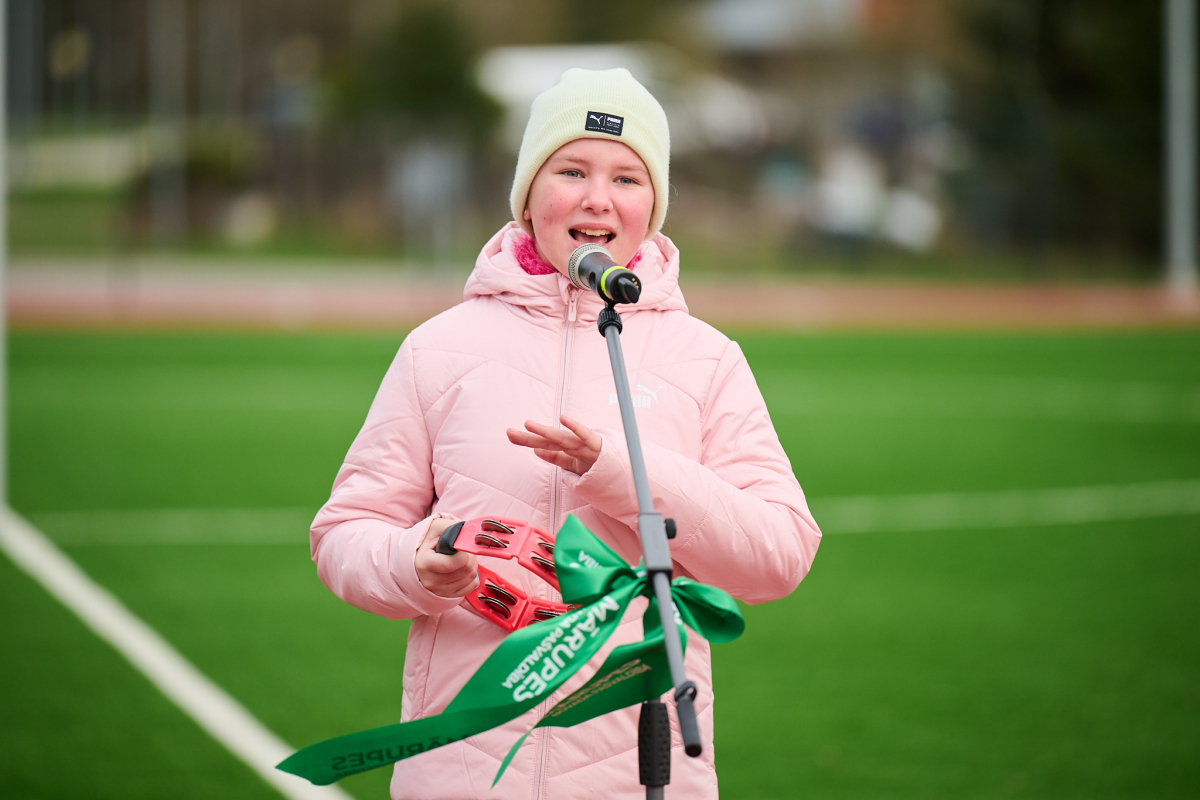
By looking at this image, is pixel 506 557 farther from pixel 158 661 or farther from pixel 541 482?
pixel 158 661

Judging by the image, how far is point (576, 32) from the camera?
50.5 meters

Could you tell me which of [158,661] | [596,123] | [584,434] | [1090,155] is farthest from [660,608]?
[1090,155]

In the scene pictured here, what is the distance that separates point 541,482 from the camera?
2.33 meters

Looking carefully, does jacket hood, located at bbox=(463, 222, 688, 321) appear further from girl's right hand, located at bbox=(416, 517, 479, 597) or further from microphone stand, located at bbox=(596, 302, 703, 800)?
girl's right hand, located at bbox=(416, 517, 479, 597)

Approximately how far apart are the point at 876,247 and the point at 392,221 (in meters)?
10.9

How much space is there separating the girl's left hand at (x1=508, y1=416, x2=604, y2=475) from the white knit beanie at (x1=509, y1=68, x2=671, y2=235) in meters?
0.49

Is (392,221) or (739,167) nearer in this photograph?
(392,221)

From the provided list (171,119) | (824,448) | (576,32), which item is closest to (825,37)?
(576,32)

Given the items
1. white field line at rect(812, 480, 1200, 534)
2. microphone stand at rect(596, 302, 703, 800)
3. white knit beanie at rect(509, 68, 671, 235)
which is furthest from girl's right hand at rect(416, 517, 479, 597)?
white field line at rect(812, 480, 1200, 534)

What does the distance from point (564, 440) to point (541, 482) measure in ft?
0.80

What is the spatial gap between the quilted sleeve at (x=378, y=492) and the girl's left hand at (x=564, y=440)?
11.2 inches

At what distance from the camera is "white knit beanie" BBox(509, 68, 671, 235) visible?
2342 millimetres

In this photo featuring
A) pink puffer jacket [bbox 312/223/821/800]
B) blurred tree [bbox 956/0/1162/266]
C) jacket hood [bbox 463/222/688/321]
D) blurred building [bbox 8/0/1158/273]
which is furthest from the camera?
blurred building [bbox 8/0/1158/273]

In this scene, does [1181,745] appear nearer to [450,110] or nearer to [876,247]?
[876,247]
